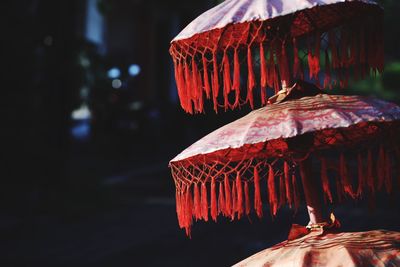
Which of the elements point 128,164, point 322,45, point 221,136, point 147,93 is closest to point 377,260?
point 221,136

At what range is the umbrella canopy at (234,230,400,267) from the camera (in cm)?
299

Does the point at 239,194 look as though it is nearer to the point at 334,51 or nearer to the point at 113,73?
the point at 334,51

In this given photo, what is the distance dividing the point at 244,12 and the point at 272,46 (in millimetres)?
310

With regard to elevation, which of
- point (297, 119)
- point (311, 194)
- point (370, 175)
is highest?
point (297, 119)

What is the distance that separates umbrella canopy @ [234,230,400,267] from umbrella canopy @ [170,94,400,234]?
0.67 feet

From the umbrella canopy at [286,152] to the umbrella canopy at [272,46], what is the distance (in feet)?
0.91

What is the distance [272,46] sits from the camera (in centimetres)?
345

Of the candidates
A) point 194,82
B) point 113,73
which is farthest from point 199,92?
point 113,73

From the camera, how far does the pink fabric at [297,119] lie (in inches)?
113

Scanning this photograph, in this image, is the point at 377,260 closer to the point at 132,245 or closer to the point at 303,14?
the point at 303,14

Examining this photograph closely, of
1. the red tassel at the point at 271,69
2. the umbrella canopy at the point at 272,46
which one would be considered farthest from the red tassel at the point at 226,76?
the red tassel at the point at 271,69

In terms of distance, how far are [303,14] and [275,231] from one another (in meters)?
6.73

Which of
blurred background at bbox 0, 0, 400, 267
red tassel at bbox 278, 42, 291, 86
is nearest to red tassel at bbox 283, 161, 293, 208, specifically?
red tassel at bbox 278, 42, 291, 86

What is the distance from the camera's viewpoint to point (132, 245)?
9.70 meters
